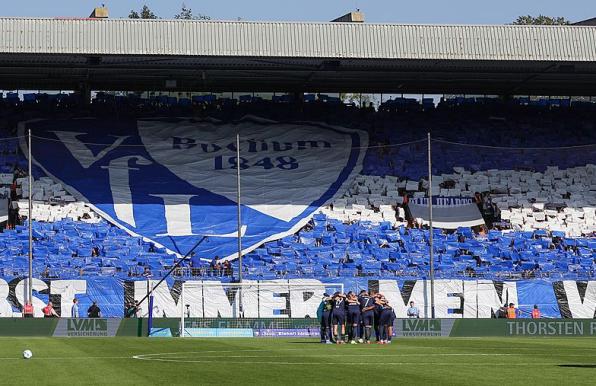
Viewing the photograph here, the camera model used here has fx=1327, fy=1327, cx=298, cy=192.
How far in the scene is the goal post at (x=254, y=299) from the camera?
51375 mm

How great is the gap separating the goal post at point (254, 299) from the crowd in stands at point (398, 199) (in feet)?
5.28

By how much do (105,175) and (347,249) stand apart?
12445mm

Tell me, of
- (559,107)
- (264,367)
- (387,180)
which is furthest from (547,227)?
(264,367)

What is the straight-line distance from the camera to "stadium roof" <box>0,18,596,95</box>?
5947 cm

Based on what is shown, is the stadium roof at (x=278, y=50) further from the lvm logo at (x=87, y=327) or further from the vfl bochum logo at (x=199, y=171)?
the lvm logo at (x=87, y=327)

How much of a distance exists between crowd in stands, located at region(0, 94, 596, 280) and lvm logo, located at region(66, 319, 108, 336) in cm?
508

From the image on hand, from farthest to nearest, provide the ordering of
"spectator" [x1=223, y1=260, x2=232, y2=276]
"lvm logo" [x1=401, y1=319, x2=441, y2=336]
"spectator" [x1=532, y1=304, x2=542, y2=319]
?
"spectator" [x1=223, y1=260, x2=232, y2=276] → "spectator" [x1=532, y1=304, x2=542, y2=319] → "lvm logo" [x1=401, y1=319, x2=441, y2=336]

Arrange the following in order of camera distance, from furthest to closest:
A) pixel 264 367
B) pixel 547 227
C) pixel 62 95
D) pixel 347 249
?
pixel 62 95 → pixel 547 227 → pixel 347 249 → pixel 264 367

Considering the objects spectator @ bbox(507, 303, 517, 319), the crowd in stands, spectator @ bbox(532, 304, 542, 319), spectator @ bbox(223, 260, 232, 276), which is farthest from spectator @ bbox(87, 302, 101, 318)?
spectator @ bbox(532, 304, 542, 319)

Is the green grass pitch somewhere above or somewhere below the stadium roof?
below

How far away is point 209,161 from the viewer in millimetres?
63906

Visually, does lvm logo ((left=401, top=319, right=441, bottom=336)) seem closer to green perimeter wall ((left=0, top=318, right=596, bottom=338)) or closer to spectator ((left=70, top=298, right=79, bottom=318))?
green perimeter wall ((left=0, top=318, right=596, bottom=338))

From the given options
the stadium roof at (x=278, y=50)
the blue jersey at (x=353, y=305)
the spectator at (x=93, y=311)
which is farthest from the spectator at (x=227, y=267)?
the blue jersey at (x=353, y=305)

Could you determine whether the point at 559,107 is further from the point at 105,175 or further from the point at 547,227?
the point at 105,175
